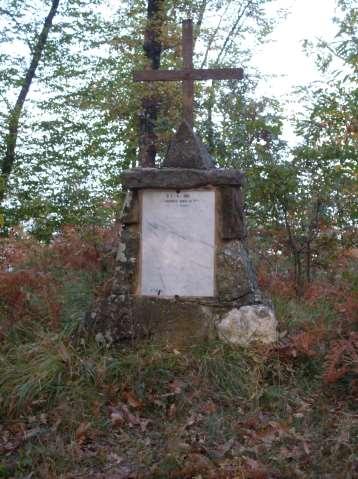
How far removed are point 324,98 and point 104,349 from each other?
541 centimetres

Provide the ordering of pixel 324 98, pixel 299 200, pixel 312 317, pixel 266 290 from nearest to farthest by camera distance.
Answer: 1. pixel 312 317
2. pixel 266 290
3. pixel 299 200
4. pixel 324 98

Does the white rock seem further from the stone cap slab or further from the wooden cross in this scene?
the wooden cross

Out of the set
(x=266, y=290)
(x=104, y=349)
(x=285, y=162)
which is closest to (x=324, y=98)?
(x=285, y=162)

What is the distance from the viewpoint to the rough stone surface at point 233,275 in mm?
5859

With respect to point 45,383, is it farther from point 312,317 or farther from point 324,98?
point 324,98

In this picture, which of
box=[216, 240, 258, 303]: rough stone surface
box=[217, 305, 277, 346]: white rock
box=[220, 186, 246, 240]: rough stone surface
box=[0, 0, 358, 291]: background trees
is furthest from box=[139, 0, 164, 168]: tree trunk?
box=[217, 305, 277, 346]: white rock

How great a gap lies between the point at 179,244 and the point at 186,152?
90cm

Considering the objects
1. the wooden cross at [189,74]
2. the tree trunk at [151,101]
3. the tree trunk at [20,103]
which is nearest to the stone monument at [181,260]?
the wooden cross at [189,74]

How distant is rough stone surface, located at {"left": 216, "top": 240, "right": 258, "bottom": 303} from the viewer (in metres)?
5.86

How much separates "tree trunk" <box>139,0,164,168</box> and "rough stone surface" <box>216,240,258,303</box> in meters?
6.90

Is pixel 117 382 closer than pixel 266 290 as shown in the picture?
Yes

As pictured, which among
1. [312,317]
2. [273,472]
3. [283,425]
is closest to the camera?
[273,472]

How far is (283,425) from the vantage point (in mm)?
4531

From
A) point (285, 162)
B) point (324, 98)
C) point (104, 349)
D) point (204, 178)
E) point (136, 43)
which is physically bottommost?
point (104, 349)
